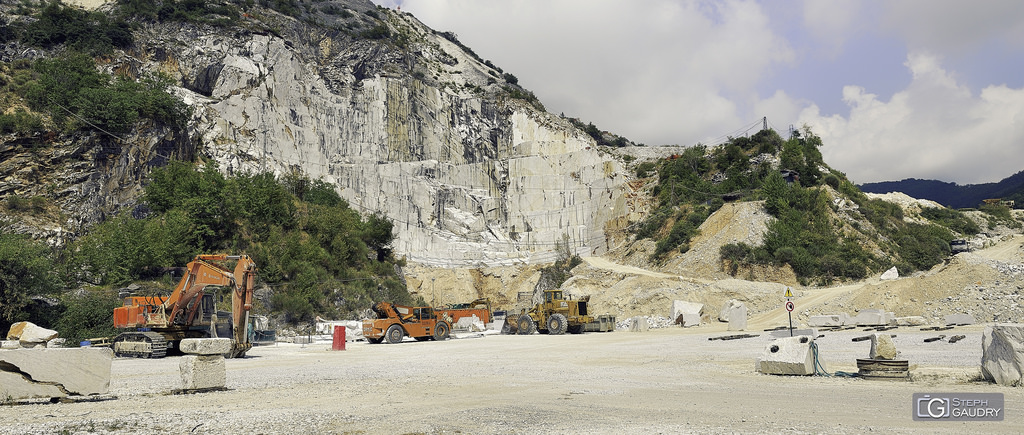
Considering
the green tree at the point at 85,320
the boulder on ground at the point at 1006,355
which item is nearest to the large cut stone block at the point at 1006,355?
the boulder on ground at the point at 1006,355

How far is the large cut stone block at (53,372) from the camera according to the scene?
9.49 meters

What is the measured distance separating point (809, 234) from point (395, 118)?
4987cm

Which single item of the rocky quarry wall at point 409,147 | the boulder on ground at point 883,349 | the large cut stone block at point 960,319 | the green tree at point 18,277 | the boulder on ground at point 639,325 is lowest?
the boulder on ground at point 639,325

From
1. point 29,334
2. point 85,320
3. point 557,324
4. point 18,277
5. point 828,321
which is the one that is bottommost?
point 828,321

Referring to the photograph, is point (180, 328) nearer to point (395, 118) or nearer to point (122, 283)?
point (122, 283)

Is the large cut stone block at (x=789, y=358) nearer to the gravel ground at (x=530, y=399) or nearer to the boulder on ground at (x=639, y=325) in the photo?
the gravel ground at (x=530, y=399)

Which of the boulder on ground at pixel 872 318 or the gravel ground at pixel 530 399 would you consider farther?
the boulder on ground at pixel 872 318

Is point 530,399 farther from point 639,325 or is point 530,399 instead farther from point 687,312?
point 687,312

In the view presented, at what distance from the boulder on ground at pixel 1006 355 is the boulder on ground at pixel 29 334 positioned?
83.5 ft

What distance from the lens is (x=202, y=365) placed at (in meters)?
11.2

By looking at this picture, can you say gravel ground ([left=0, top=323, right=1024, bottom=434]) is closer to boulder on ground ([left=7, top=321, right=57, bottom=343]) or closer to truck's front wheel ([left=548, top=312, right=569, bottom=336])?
boulder on ground ([left=7, top=321, right=57, bottom=343])

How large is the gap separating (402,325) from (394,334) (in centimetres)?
55

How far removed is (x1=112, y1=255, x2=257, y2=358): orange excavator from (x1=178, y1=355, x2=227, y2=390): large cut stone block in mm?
8586

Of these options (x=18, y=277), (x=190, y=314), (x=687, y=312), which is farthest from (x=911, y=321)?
(x=18, y=277)
